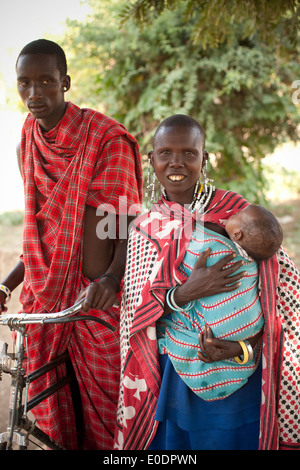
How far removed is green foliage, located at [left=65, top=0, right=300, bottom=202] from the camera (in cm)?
564

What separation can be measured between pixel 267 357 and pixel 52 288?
44.3 inches

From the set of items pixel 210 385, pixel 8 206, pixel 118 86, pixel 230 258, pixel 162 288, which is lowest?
pixel 210 385

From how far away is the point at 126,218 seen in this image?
7.80 ft

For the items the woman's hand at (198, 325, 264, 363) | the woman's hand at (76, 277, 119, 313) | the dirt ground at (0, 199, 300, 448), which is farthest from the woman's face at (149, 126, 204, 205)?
the dirt ground at (0, 199, 300, 448)

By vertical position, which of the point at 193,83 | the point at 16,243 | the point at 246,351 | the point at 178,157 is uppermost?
the point at 193,83

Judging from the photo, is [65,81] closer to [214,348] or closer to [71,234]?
[71,234]

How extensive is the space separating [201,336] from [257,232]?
47 cm

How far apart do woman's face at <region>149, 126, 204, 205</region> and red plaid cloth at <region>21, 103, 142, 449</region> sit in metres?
0.44

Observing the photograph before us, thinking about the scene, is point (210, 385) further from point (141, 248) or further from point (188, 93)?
point (188, 93)

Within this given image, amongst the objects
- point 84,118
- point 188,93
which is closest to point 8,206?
point 188,93

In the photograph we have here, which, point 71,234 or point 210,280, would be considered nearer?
point 210,280

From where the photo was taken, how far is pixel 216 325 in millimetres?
1763

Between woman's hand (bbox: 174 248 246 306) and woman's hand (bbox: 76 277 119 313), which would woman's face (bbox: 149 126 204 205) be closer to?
woman's hand (bbox: 174 248 246 306)

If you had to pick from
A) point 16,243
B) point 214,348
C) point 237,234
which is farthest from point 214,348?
point 16,243
